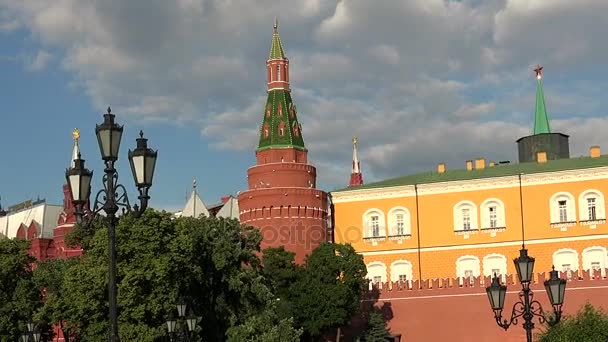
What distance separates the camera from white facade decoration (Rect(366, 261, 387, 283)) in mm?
65125

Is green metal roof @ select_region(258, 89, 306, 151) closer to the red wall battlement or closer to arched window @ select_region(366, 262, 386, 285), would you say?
arched window @ select_region(366, 262, 386, 285)

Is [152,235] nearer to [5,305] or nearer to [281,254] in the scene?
[5,305]

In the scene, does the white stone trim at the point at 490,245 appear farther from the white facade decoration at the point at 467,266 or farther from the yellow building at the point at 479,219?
the white facade decoration at the point at 467,266

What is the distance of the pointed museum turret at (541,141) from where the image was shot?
70.5m

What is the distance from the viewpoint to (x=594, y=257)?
6038cm

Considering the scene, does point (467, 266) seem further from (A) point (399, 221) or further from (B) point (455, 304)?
(B) point (455, 304)

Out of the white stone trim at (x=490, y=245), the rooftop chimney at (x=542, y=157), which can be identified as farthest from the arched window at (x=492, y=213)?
the rooftop chimney at (x=542, y=157)

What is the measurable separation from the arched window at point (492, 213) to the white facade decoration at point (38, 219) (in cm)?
3769

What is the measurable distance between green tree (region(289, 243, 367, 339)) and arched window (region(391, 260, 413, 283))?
604cm

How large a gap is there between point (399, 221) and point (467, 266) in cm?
526

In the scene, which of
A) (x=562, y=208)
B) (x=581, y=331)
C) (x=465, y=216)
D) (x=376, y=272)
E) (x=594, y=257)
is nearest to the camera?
(x=581, y=331)

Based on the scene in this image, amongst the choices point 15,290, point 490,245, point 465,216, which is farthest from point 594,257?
point 15,290

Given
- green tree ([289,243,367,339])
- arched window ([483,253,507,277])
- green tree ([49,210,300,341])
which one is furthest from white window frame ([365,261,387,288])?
green tree ([49,210,300,341])

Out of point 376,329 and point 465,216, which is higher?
point 465,216
